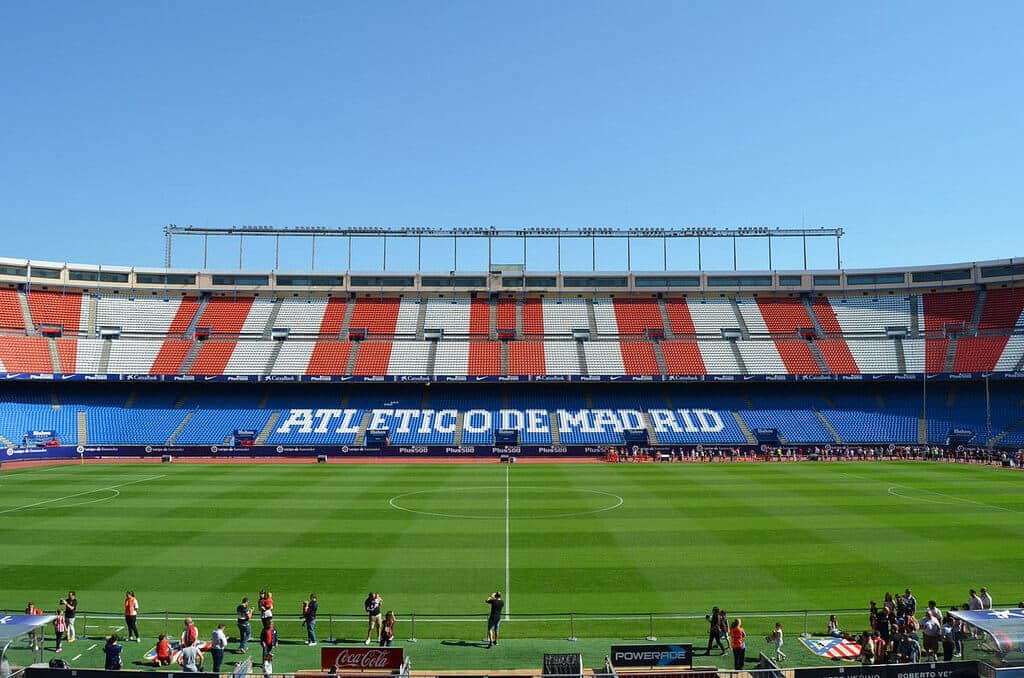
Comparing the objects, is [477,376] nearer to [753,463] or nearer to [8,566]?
[753,463]

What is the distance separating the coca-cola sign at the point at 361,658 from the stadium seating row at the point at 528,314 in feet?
195

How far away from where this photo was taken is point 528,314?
78125 millimetres

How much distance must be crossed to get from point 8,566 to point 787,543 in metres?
28.3

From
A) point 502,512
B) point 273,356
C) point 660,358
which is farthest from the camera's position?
point 660,358

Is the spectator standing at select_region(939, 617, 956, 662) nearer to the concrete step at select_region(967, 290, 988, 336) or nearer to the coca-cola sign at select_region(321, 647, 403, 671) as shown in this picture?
the coca-cola sign at select_region(321, 647, 403, 671)

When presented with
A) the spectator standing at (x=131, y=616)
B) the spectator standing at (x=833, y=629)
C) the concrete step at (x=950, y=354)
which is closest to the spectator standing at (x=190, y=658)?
the spectator standing at (x=131, y=616)

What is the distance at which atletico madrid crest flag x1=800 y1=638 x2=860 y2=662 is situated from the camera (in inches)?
678

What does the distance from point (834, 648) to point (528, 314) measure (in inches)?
2431

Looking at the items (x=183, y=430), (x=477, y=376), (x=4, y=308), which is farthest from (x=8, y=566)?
(x=4, y=308)

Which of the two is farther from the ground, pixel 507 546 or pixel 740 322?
pixel 740 322

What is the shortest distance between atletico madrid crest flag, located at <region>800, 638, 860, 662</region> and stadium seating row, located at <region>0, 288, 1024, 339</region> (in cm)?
5768

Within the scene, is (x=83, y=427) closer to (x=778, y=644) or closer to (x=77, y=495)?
(x=77, y=495)

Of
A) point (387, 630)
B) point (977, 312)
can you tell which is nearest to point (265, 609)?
point (387, 630)

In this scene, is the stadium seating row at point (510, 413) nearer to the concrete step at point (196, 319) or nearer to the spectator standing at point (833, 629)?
the concrete step at point (196, 319)
